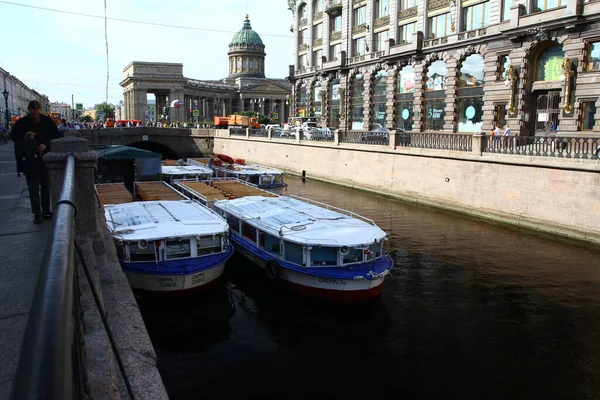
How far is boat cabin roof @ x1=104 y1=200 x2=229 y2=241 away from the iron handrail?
46.8ft

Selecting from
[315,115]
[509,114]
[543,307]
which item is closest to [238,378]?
[543,307]

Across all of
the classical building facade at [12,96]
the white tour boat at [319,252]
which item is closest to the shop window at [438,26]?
the white tour boat at [319,252]

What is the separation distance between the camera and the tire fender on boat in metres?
17.8

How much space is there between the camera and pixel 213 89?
140 meters

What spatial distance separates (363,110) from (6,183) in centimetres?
4742

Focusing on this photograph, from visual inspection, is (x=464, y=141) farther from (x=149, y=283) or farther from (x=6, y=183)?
(x=6, y=183)

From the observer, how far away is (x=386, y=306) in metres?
16.8

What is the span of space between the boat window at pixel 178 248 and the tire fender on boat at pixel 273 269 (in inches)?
110

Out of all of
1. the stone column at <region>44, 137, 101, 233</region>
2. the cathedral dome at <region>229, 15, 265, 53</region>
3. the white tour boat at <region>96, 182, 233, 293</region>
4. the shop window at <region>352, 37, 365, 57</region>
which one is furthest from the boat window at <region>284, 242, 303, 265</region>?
the cathedral dome at <region>229, 15, 265, 53</region>

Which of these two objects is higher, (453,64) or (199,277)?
(453,64)

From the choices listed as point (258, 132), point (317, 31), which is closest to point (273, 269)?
point (258, 132)

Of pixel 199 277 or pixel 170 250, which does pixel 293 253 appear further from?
pixel 170 250

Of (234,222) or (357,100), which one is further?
(357,100)

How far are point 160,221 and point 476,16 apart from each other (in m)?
38.1
